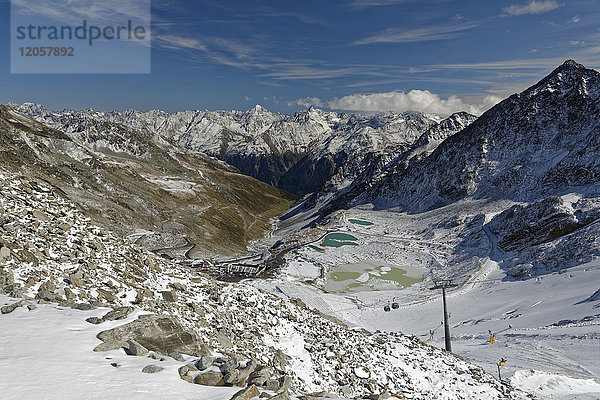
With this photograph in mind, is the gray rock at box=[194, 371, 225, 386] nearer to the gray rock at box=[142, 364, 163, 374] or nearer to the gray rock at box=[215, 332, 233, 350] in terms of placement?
the gray rock at box=[142, 364, 163, 374]

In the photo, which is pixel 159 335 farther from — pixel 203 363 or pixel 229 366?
pixel 229 366

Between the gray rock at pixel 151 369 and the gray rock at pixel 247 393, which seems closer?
the gray rock at pixel 247 393

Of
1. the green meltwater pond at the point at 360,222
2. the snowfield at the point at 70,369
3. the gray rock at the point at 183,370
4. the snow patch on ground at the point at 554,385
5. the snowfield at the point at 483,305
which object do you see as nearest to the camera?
the snowfield at the point at 70,369

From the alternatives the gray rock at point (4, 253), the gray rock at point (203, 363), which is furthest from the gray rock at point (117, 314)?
the gray rock at point (4, 253)

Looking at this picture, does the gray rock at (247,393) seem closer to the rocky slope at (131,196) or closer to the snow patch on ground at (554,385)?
the snow patch on ground at (554,385)

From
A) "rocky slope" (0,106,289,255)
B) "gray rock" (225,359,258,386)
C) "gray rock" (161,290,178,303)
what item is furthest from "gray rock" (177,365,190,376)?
"rocky slope" (0,106,289,255)

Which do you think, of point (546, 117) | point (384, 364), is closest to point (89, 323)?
point (384, 364)

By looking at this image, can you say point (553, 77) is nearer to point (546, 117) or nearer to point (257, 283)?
point (546, 117)
